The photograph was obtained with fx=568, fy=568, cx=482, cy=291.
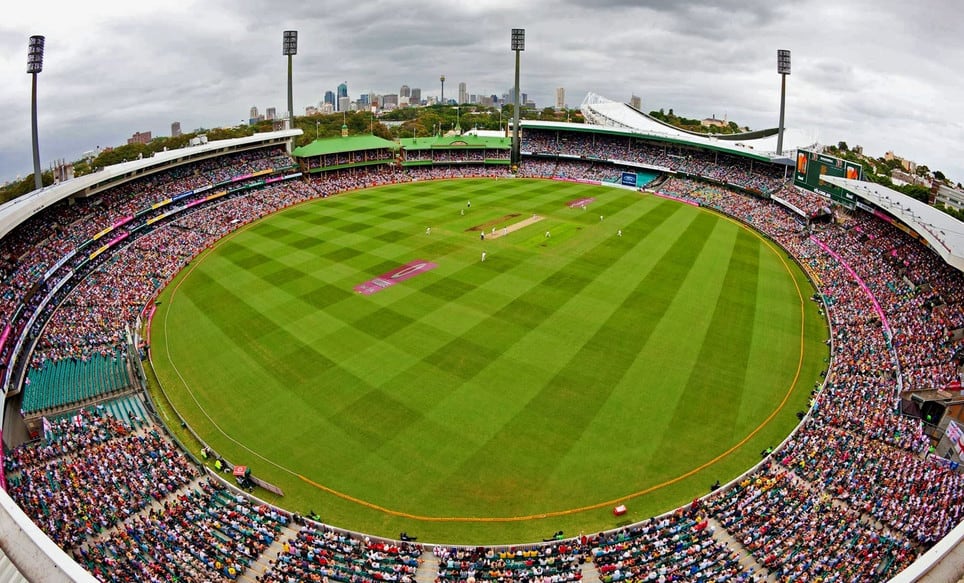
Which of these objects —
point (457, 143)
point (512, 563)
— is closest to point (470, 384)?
point (512, 563)

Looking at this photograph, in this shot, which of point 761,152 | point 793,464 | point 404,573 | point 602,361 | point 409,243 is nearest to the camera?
point 404,573

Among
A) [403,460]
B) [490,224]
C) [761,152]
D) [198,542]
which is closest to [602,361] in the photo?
[403,460]

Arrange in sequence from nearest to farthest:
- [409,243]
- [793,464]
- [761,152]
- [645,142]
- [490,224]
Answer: [793,464] < [409,243] < [490,224] < [761,152] < [645,142]

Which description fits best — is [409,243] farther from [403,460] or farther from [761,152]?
[761,152]

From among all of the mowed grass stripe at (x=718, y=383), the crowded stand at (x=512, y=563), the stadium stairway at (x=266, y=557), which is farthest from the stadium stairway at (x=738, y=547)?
the stadium stairway at (x=266, y=557)

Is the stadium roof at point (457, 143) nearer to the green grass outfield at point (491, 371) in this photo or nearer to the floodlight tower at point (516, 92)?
the floodlight tower at point (516, 92)

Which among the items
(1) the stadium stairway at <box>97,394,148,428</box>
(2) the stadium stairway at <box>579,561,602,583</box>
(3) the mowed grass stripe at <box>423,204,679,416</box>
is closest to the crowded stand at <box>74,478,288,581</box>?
(1) the stadium stairway at <box>97,394,148,428</box>

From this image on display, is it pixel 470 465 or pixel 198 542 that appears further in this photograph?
pixel 470 465
